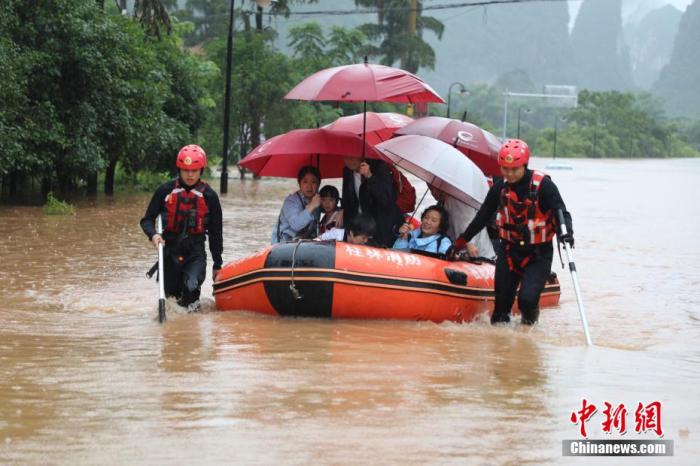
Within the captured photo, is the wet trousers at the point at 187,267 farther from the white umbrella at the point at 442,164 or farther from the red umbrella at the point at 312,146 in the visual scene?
the white umbrella at the point at 442,164

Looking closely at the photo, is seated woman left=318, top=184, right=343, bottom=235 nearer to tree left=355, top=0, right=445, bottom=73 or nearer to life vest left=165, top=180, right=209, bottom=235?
life vest left=165, top=180, right=209, bottom=235

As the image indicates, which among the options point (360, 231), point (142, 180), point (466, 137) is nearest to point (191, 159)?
point (360, 231)

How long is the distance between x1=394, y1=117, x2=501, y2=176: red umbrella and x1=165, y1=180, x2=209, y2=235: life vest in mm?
3052

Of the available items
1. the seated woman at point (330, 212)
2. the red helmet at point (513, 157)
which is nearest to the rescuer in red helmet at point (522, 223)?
the red helmet at point (513, 157)

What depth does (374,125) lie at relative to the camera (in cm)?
1298

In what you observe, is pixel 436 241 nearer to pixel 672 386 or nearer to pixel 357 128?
pixel 357 128

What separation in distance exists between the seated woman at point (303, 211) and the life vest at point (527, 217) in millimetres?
1945

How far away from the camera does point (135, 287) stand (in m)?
12.5

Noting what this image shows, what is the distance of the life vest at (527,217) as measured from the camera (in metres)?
9.50

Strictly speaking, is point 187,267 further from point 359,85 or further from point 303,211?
point 359,85

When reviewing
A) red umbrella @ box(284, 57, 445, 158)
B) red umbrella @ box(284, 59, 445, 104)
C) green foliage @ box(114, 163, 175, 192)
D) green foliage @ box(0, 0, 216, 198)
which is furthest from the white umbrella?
green foliage @ box(114, 163, 175, 192)

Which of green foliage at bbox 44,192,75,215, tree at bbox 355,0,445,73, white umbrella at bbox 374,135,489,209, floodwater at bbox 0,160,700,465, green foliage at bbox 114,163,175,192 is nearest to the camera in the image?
floodwater at bbox 0,160,700,465

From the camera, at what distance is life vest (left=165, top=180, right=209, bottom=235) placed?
9.82m

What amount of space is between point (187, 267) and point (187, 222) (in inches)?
17.4
